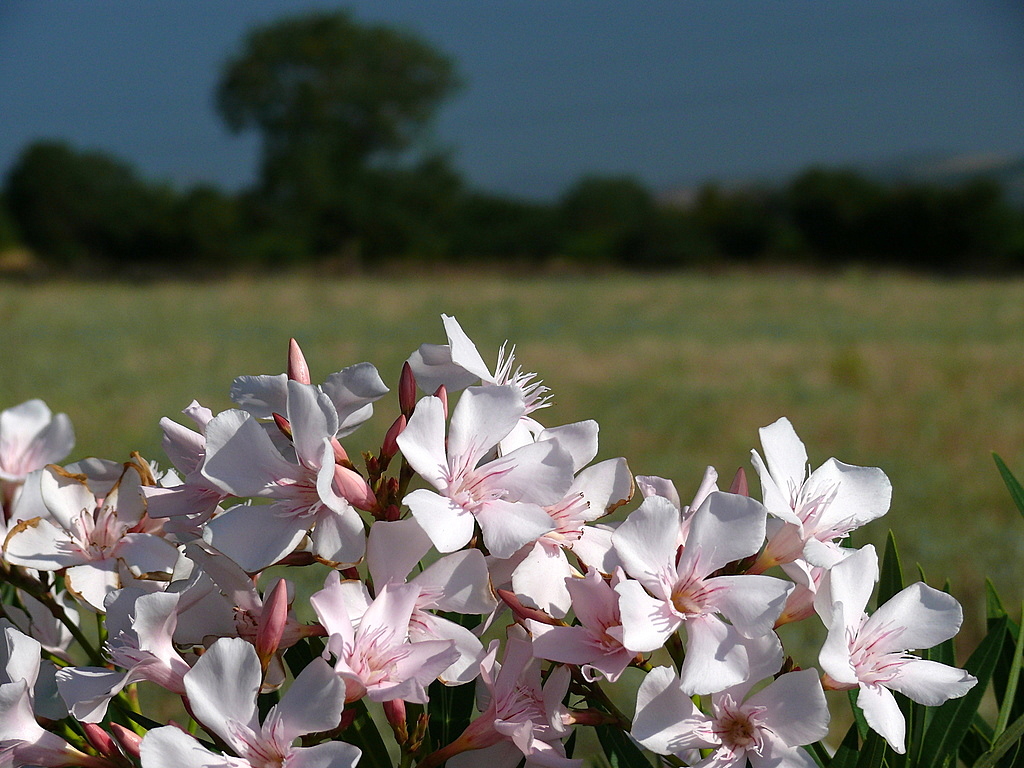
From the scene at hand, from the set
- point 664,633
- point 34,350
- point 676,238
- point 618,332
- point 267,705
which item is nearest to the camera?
point 664,633

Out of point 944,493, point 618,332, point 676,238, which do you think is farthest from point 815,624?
point 676,238

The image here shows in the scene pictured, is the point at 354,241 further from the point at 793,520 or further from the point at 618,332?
the point at 793,520

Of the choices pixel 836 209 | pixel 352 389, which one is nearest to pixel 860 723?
pixel 352 389

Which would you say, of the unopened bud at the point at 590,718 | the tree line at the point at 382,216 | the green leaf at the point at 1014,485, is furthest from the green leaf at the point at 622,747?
the tree line at the point at 382,216

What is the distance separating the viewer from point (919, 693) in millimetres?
569

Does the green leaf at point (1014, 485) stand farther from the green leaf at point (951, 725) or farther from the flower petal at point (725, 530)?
the flower petal at point (725, 530)

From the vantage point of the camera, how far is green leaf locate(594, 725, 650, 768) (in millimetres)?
633

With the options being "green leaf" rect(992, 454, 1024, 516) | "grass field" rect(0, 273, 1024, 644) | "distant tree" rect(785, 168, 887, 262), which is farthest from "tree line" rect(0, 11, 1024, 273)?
"green leaf" rect(992, 454, 1024, 516)

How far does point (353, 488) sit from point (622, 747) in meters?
0.26

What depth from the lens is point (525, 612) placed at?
54 centimetres

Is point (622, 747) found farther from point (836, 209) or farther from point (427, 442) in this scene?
point (836, 209)

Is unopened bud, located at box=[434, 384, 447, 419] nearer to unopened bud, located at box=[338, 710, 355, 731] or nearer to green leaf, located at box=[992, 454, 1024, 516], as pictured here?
unopened bud, located at box=[338, 710, 355, 731]

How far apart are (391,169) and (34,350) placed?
22.7 meters

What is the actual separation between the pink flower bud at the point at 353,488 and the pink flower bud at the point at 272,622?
0.06m
